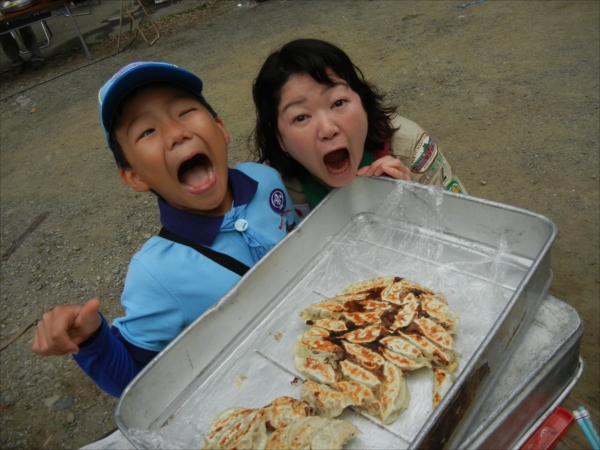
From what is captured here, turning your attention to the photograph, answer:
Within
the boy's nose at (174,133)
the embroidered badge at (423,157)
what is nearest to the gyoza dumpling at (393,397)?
the boy's nose at (174,133)

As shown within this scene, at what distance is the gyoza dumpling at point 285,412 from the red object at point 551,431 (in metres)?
0.56

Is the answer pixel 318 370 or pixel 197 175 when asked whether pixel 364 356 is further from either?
A: pixel 197 175

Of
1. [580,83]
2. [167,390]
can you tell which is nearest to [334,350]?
[167,390]

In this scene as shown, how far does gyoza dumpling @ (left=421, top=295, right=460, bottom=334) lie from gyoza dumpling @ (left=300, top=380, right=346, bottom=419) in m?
0.35

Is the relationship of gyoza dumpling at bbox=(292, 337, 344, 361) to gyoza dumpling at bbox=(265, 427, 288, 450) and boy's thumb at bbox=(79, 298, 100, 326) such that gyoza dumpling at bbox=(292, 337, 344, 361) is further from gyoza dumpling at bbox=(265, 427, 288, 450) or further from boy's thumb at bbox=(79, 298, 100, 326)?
boy's thumb at bbox=(79, 298, 100, 326)

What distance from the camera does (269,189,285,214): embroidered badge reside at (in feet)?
5.90

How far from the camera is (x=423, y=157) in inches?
79.5

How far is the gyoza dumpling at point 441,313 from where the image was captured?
1.38 m

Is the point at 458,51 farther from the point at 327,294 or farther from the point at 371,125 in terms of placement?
the point at 327,294

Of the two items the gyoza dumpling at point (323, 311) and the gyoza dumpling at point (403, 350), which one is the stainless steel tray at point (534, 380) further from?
the gyoza dumpling at point (323, 311)

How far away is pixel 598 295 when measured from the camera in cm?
275

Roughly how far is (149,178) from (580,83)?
4311mm

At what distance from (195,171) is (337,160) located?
21.1 inches

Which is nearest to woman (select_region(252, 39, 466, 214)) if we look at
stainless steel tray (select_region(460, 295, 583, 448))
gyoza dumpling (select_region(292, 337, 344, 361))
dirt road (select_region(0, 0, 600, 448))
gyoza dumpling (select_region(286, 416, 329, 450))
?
gyoza dumpling (select_region(292, 337, 344, 361))
